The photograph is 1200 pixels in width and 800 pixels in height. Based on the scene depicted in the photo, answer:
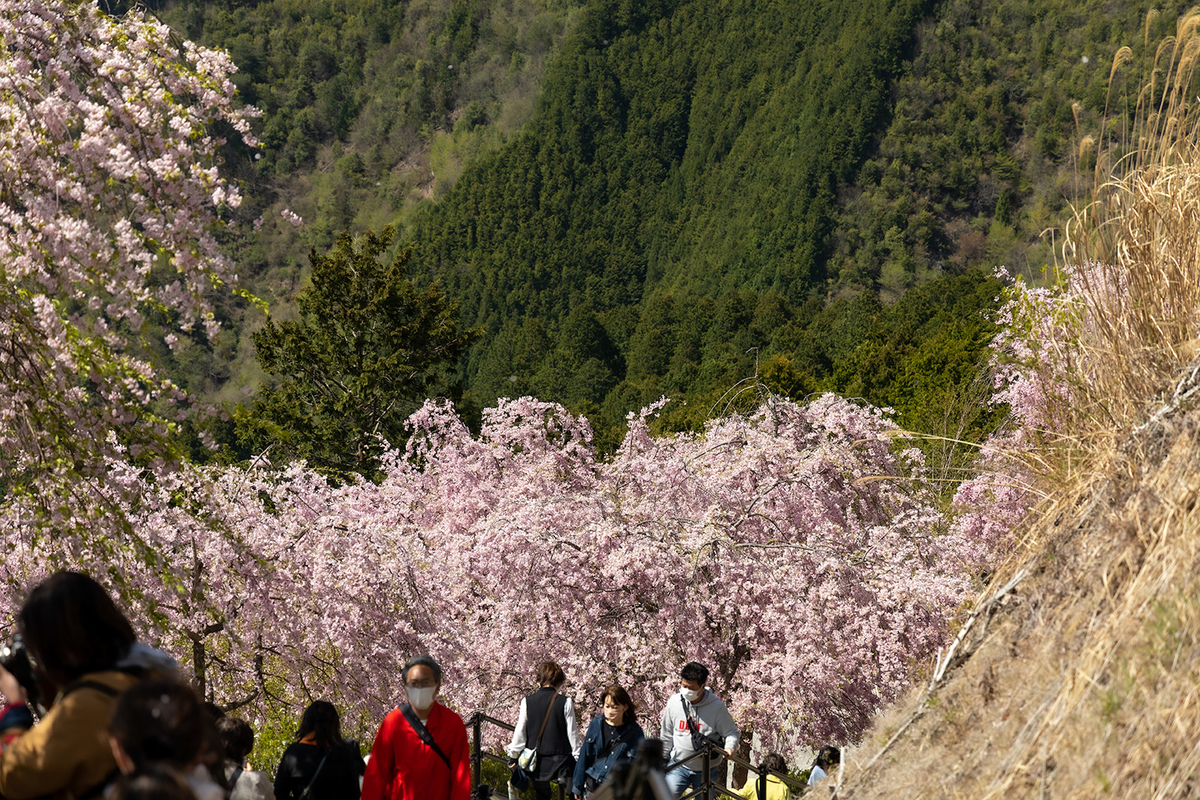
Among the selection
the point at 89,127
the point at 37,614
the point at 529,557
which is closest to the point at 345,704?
the point at 529,557

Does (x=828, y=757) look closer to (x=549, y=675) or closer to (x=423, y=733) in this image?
(x=549, y=675)

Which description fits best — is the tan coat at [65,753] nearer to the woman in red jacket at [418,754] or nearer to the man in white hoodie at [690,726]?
the woman in red jacket at [418,754]

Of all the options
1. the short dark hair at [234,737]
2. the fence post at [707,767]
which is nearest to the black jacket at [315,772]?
the short dark hair at [234,737]

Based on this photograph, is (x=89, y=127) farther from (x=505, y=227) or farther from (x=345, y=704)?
Answer: (x=505, y=227)

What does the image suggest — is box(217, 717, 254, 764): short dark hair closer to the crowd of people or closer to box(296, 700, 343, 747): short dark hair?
the crowd of people

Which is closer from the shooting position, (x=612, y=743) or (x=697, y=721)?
A: (x=612, y=743)

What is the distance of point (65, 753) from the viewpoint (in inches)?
86.3

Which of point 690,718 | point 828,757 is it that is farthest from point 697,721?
point 828,757

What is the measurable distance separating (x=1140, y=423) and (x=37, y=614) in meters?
3.18

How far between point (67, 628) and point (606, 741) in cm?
354

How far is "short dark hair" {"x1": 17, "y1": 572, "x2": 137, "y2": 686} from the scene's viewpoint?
2301mm

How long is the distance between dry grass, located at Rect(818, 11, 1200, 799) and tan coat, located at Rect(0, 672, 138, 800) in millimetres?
2243

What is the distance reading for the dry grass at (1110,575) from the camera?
8.39 feet

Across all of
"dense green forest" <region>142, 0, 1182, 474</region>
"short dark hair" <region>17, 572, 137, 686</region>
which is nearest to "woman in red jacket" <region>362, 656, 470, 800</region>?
"short dark hair" <region>17, 572, 137, 686</region>
